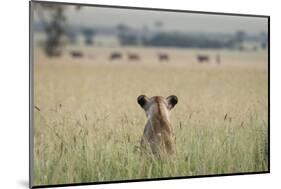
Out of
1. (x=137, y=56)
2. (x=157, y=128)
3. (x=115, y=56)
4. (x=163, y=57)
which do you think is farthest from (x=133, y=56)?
(x=157, y=128)

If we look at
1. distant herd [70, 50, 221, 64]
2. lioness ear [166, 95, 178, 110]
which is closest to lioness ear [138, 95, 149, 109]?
lioness ear [166, 95, 178, 110]

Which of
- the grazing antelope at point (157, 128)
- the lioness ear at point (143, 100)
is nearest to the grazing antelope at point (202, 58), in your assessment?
the grazing antelope at point (157, 128)

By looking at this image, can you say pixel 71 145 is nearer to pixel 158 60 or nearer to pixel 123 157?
pixel 123 157

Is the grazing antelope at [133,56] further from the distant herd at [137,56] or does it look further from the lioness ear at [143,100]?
the lioness ear at [143,100]

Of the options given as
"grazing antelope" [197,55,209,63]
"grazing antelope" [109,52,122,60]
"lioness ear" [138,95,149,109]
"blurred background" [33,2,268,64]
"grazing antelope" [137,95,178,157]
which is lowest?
"grazing antelope" [137,95,178,157]

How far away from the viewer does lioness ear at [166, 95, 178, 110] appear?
18.8ft

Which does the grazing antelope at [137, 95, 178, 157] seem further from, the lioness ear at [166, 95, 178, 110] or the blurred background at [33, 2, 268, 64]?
the blurred background at [33, 2, 268, 64]

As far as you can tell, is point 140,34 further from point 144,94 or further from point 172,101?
point 172,101

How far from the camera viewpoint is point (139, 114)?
222 inches

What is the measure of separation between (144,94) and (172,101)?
0.27 metres

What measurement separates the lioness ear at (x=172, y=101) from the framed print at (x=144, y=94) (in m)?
0.01

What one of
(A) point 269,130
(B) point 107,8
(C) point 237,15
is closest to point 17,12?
(B) point 107,8

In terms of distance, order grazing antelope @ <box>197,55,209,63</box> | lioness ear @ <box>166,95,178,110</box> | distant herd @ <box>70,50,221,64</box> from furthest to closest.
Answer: grazing antelope @ <box>197,55,209,63</box> → lioness ear @ <box>166,95,178,110</box> → distant herd @ <box>70,50,221,64</box>

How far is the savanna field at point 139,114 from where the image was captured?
528cm
